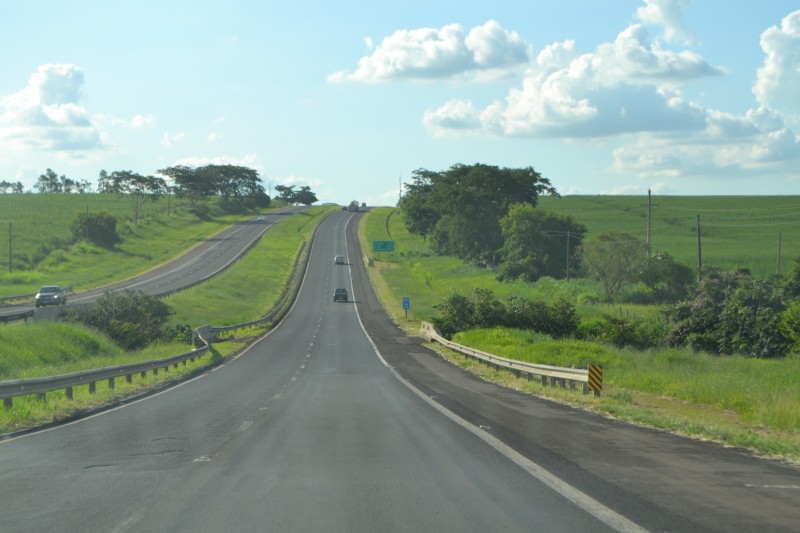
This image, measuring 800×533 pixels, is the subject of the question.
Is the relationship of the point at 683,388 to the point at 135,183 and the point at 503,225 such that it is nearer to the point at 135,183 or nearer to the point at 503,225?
the point at 503,225

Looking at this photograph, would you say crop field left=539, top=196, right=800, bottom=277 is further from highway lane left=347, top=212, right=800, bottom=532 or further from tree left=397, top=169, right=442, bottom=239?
highway lane left=347, top=212, right=800, bottom=532

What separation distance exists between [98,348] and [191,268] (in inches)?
2562

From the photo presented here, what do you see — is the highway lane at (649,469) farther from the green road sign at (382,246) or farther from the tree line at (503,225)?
the green road sign at (382,246)

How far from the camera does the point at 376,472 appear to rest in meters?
9.94

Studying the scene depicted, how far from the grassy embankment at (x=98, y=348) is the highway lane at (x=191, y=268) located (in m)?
3.26

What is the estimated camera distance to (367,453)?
37.6 feet

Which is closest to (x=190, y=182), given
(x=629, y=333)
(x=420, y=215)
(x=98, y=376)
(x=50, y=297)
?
(x=420, y=215)

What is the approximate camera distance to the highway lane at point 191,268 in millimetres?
68200

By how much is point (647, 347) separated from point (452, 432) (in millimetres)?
27898

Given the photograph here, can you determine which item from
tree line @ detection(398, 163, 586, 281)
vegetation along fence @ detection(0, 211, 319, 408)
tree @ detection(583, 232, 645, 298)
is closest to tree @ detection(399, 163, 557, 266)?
tree line @ detection(398, 163, 586, 281)

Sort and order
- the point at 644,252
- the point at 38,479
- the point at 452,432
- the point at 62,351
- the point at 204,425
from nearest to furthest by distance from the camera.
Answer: the point at 38,479
the point at 452,432
the point at 204,425
the point at 62,351
the point at 644,252

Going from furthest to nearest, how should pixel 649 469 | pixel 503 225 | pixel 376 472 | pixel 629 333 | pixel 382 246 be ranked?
pixel 382 246 < pixel 503 225 < pixel 629 333 < pixel 649 469 < pixel 376 472

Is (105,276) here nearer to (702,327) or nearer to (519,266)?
(519,266)

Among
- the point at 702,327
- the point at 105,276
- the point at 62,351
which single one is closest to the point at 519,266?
the point at 105,276
